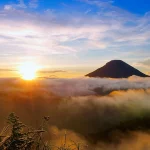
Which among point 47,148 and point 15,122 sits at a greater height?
point 15,122

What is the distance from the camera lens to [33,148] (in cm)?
709

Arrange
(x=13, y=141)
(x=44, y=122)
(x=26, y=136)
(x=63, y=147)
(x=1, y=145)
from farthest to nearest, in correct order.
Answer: (x=63, y=147) < (x=44, y=122) < (x=26, y=136) < (x=13, y=141) < (x=1, y=145)

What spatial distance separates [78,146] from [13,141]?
1.94 meters

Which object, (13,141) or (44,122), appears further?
(44,122)

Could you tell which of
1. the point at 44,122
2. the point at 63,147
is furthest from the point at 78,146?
the point at 44,122

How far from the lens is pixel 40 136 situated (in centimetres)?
664

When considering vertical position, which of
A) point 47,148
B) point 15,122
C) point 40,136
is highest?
point 15,122

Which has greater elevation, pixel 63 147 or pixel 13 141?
pixel 13 141

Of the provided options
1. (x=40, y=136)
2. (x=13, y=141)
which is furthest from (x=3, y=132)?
(x=40, y=136)

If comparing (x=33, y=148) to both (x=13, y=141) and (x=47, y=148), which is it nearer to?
(x=47, y=148)

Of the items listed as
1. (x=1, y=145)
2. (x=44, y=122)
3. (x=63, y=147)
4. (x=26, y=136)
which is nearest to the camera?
(x=1, y=145)

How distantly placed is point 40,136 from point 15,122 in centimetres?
81

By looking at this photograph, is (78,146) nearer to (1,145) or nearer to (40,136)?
(40,136)

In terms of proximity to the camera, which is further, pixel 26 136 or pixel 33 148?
pixel 33 148
